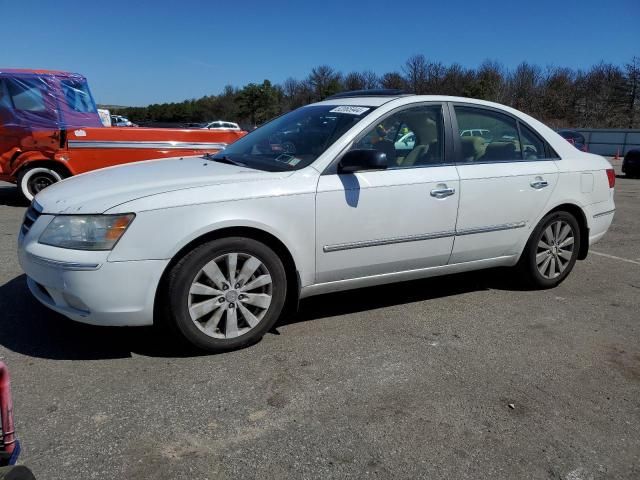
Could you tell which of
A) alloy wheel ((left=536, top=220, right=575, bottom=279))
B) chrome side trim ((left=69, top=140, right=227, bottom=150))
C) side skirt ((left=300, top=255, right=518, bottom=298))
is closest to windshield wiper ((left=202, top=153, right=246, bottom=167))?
side skirt ((left=300, top=255, right=518, bottom=298))

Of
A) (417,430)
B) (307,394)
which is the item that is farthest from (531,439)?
(307,394)

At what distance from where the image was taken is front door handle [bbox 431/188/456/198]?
3.98 m

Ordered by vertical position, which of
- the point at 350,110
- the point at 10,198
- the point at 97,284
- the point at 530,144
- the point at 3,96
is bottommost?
the point at 10,198

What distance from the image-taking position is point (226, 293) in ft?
11.0

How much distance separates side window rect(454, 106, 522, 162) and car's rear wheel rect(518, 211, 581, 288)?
68 centimetres

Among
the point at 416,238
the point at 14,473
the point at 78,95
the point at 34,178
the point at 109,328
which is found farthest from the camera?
the point at 78,95

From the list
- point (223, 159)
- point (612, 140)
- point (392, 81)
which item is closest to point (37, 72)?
point (223, 159)

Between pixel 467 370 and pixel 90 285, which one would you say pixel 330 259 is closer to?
pixel 467 370

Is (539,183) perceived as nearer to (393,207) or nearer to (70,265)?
(393,207)

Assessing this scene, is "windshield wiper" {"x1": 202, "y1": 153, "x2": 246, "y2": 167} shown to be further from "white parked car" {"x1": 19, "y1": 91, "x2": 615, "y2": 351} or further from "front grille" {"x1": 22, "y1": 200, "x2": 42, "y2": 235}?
"front grille" {"x1": 22, "y1": 200, "x2": 42, "y2": 235}

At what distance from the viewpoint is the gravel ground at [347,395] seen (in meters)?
2.41

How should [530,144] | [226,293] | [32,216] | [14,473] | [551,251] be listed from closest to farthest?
1. [14,473]
2. [226,293]
3. [32,216]
4. [530,144]
5. [551,251]

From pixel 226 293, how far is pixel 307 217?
0.70m

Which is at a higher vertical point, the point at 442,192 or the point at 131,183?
the point at 131,183
